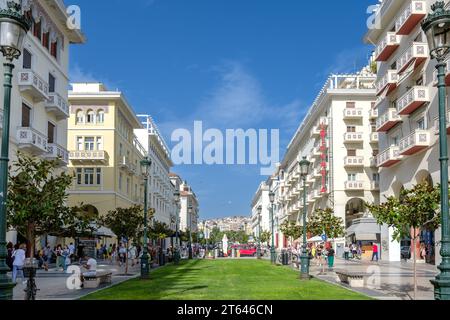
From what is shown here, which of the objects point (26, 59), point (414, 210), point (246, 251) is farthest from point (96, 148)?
point (414, 210)

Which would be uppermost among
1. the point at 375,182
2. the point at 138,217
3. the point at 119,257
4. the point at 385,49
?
the point at 385,49

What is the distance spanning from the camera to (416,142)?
32.6 m

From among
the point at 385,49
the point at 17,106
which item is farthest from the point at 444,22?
the point at 385,49

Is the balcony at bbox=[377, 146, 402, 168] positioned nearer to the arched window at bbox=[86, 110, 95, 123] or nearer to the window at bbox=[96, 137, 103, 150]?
the window at bbox=[96, 137, 103, 150]

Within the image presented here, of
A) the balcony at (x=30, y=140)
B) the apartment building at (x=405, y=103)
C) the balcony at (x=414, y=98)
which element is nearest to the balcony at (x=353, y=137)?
the apartment building at (x=405, y=103)

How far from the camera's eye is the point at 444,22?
1059 centimetres

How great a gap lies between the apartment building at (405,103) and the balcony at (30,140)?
22.1 m

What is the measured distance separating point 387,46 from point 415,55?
5.64 meters

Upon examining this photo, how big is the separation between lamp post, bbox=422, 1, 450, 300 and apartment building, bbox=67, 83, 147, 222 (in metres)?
47.3

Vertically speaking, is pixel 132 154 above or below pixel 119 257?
above

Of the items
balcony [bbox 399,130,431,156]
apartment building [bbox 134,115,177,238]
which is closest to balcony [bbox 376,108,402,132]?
balcony [bbox 399,130,431,156]

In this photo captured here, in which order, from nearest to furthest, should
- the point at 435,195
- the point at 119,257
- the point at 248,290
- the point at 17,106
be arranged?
the point at 435,195 → the point at 248,290 → the point at 17,106 → the point at 119,257
